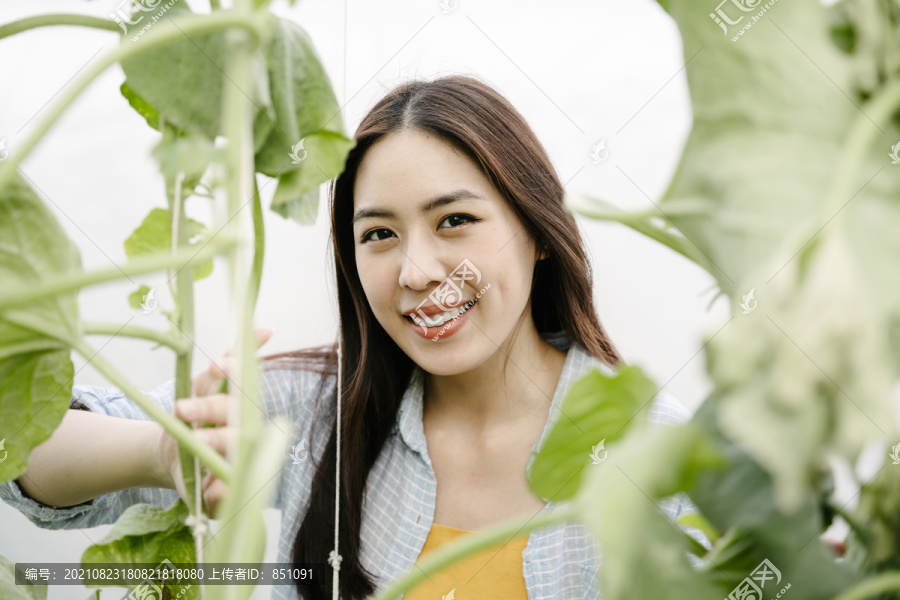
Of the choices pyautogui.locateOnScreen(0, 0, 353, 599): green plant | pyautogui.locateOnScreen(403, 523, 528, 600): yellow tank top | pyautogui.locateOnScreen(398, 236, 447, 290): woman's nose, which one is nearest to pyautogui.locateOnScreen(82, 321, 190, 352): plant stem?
pyautogui.locateOnScreen(0, 0, 353, 599): green plant

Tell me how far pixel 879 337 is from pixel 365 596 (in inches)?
21.4

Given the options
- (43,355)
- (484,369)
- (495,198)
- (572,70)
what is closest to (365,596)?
(484,369)

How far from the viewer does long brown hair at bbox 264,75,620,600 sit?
1.84ft

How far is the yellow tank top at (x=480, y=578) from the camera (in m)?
0.58

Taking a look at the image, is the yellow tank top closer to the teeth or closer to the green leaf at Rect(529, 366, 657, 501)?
the teeth

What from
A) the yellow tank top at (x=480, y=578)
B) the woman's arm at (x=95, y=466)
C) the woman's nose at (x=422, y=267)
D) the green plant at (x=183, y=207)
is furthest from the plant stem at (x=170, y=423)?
the yellow tank top at (x=480, y=578)

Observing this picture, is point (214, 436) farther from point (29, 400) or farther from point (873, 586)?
point (873, 586)

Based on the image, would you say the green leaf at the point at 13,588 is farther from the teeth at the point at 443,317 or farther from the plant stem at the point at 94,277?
the teeth at the point at 443,317

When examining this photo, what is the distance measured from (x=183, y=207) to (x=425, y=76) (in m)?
0.48

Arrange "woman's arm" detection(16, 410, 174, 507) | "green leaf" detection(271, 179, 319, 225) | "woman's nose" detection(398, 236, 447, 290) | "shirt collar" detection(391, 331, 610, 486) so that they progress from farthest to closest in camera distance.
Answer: "shirt collar" detection(391, 331, 610, 486), "woman's nose" detection(398, 236, 447, 290), "woman's arm" detection(16, 410, 174, 507), "green leaf" detection(271, 179, 319, 225)

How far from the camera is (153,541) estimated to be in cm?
26

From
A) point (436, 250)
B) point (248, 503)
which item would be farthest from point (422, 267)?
point (248, 503)

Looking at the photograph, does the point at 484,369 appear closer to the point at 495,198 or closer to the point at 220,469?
the point at 495,198

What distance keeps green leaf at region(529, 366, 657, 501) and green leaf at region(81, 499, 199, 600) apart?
157 millimetres
